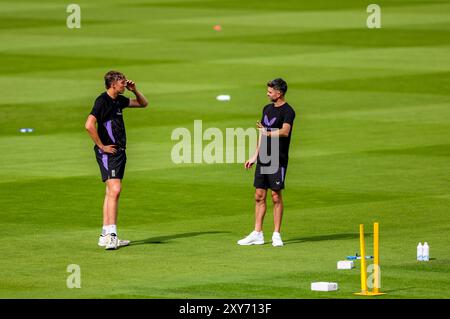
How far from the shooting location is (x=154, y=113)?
32969 mm

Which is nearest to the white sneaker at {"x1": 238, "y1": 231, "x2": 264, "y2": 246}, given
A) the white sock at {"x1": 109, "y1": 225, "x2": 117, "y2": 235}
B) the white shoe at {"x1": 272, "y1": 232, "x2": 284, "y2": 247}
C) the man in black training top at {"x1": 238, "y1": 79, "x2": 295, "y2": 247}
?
the man in black training top at {"x1": 238, "y1": 79, "x2": 295, "y2": 247}

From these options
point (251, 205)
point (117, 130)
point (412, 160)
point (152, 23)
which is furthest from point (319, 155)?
point (152, 23)

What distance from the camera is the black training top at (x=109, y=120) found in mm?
19641

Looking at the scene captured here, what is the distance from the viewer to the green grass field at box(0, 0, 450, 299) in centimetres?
1789

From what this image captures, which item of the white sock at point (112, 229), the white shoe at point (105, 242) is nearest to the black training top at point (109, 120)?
the white sock at point (112, 229)

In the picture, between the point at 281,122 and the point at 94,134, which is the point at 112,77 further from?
the point at 281,122

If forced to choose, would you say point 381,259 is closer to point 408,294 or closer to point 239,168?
point 408,294

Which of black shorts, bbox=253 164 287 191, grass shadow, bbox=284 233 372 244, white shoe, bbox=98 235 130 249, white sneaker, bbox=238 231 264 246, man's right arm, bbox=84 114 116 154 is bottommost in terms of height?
white shoe, bbox=98 235 130 249

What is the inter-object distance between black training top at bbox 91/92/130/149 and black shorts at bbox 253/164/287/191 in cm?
201

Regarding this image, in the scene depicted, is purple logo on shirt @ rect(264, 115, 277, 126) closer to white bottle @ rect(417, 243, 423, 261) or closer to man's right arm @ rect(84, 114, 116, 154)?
man's right arm @ rect(84, 114, 116, 154)

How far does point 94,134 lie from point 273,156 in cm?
259

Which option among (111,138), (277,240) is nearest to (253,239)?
(277,240)

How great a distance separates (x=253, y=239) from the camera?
1964 cm
